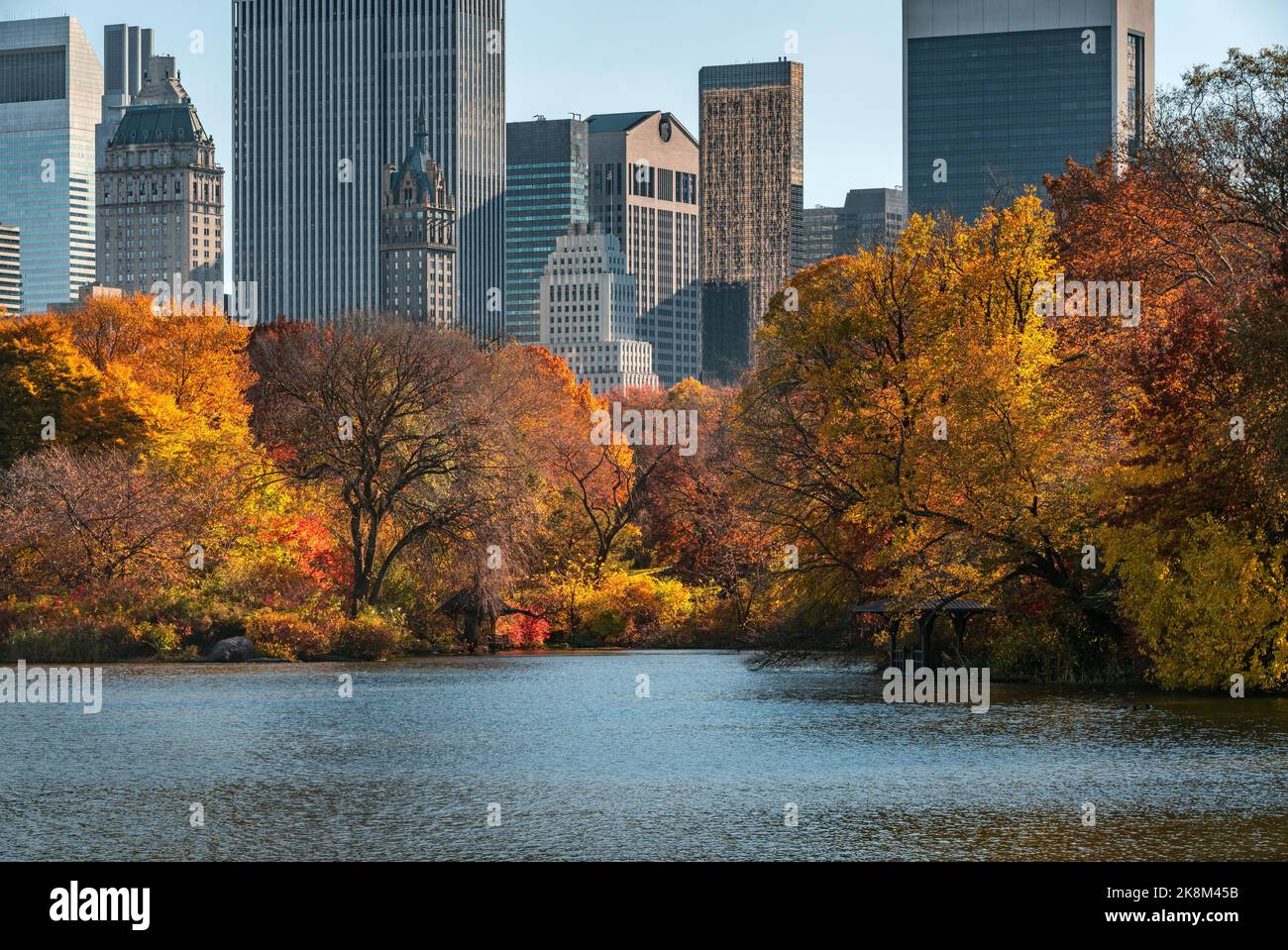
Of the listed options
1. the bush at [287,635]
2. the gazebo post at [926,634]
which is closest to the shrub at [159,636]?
the bush at [287,635]

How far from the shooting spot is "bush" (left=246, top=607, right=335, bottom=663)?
61.2 m

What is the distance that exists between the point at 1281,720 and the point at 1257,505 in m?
5.93

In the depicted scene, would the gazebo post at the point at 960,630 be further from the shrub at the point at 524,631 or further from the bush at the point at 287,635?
the shrub at the point at 524,631

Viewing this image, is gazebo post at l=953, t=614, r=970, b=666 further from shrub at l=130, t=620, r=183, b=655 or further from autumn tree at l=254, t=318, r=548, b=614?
shrub at l=130, t=620, r=183, b=655

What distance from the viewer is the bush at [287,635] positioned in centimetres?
6122

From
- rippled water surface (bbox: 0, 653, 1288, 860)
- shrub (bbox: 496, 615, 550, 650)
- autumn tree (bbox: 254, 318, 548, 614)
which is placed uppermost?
autumn tree (bbox: 254, 318, 548, 614)

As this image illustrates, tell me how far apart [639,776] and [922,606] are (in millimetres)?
15837

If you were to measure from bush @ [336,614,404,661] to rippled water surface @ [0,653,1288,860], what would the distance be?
42.3ft

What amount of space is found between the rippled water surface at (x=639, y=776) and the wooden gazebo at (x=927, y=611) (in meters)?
1.85

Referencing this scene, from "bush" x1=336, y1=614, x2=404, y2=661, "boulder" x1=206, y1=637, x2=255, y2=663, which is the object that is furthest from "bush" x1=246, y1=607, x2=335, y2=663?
"bush" x1=336, y1=614, x2=404, y2=661
